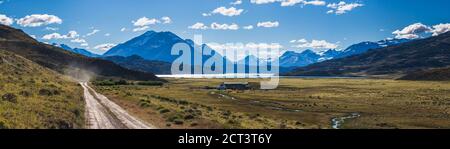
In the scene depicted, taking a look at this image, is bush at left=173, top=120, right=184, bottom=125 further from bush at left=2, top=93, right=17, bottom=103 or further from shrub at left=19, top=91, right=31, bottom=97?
shrub at left=19, top=91, right=31, bottom=97

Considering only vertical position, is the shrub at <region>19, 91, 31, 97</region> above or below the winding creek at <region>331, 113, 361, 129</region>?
above

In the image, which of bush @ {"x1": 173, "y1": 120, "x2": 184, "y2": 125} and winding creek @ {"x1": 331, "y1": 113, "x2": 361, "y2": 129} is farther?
winding creek @ {"x1": 331, "y1": 113, "x2": 361, "y2": 129}

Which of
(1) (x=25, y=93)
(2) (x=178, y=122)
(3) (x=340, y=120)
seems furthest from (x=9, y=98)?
(3) (x=340, y=120)

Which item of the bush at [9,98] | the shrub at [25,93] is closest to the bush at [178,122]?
the bush at [9,98]

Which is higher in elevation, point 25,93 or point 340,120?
point 25,93

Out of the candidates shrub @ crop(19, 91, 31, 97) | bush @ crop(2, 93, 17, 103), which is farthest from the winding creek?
shrub @ crop(19, 91, 31, 97)

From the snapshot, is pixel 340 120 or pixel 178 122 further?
pixel 340 120

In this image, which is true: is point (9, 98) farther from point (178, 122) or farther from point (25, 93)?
point (178, 122)

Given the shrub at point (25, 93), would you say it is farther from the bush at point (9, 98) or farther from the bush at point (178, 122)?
the bush at point (178, 122)

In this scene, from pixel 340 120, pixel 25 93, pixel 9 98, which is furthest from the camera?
pixel 340 120

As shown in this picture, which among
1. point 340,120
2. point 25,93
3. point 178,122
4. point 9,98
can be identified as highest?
point 25,93

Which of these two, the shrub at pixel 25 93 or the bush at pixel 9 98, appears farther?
the shrub at pixel 25 93
